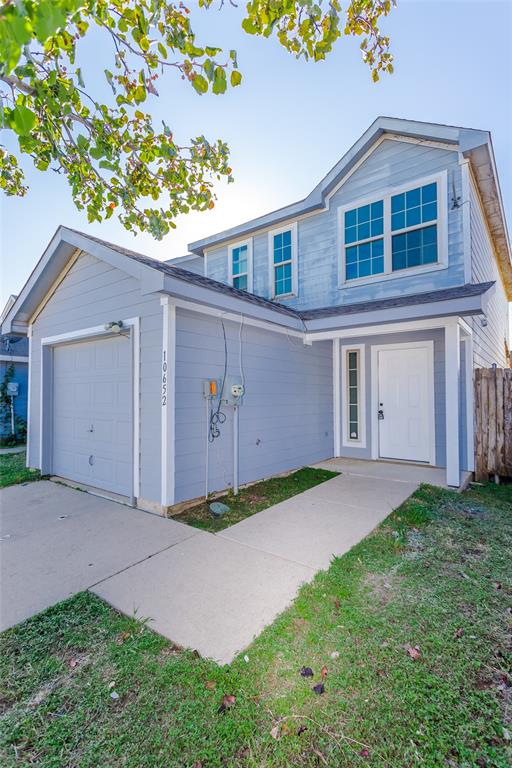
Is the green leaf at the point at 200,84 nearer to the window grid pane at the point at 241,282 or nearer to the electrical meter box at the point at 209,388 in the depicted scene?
the electrical meter box at the point at 209,388

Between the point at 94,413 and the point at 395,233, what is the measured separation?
6.69 m

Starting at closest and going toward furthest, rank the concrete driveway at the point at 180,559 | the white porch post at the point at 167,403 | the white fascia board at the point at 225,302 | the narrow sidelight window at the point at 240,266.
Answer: the concrete driveway at the point at 180,559 < the white fascia board at the point at 225,302 < the white porch post at the point at 167,403 < the narrow sidelight window at the point at 240,266

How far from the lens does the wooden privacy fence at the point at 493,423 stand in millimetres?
6582

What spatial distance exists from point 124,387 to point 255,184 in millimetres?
4370

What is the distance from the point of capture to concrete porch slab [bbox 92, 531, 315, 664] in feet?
8.11

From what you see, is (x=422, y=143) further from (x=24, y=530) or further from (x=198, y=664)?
(x=24, y=530)

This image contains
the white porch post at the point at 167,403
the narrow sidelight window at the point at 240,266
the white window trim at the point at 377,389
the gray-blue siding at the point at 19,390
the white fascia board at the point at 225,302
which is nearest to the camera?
the white fascia board at the point at 225,302

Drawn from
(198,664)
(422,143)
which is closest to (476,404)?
(422,143)

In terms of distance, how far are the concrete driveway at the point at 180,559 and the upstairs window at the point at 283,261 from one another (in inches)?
214

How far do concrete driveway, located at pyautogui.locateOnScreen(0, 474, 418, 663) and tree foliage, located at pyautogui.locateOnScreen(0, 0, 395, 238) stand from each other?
131 inches

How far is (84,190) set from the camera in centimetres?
422

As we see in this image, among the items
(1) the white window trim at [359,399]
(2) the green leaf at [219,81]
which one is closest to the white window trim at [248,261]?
(1) the white window trim at [359,399]

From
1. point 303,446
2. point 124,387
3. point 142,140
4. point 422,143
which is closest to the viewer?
point 142,140

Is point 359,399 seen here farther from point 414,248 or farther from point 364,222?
point 364,222
